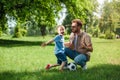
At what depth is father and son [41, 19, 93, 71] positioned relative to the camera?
1024 centimetres

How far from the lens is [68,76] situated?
905 cm

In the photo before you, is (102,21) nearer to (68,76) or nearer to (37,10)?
(37,10)

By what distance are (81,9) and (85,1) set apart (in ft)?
9.61

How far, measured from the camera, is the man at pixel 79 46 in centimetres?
1023

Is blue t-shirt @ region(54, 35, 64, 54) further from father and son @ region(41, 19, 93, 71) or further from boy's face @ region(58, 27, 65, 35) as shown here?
boy's face @ region(58, 27, 65, 35)

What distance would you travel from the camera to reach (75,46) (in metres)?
10.6

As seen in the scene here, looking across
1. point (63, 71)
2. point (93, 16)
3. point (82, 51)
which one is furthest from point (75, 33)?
point (93, 16)

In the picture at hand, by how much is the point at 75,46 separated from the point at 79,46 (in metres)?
0.16

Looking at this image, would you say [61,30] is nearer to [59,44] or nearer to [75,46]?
[59,44]

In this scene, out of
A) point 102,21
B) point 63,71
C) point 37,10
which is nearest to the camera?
point 63,71

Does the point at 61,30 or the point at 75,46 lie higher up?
the point at 61,30

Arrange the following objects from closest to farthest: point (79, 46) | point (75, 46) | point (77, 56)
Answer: point (77, 56), point (79, 46), point (75, 46)

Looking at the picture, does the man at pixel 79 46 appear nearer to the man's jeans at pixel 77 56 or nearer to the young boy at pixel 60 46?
the man's jeans at pixel 77 56

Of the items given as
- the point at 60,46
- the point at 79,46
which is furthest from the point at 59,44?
the point at 79,46
